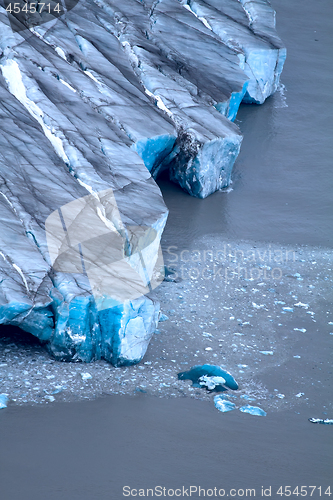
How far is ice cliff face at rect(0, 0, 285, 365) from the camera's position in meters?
3.98

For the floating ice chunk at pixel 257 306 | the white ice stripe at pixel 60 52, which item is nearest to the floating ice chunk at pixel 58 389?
the floating ice chunk at pixel 257 306

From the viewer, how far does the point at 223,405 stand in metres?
3.84

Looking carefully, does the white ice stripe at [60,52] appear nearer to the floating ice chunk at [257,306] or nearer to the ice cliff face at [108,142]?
the ice cliff face at [108,142]

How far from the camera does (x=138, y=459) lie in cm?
333

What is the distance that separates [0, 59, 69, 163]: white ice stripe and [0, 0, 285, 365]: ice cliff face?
0.5 inches

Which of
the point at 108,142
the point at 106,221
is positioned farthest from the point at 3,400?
the point at 108,142

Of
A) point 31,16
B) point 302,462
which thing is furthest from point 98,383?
point 31,16

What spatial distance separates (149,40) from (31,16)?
1710 mm

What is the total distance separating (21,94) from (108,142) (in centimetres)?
101

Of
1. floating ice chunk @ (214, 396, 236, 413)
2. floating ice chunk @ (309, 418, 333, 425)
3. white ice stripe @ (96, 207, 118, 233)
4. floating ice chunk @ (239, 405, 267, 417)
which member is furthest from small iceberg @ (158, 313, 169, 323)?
floating ice chunk @ (309, 418, 333, 425)

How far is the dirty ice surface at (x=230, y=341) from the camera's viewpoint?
3840 mm

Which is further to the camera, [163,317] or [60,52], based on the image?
[60,52]

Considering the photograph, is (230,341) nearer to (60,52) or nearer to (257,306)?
(257,306)

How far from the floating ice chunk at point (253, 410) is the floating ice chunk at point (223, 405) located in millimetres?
71
